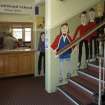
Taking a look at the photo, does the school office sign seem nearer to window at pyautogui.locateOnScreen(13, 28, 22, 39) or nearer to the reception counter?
window at pyautogui.locateOnScreen(13, 28, 22, 39)

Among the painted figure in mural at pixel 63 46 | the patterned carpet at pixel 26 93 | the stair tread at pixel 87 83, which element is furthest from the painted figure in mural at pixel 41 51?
the stair tread at pixel 87 83

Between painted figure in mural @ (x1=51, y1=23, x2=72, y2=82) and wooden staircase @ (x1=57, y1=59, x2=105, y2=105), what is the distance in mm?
413

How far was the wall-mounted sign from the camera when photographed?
651cm

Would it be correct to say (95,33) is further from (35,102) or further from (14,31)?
(14,31)

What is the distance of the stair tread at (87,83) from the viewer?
4099 millimetres

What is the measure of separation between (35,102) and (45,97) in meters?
0.38

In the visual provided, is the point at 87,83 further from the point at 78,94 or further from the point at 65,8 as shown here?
the point at 65,8

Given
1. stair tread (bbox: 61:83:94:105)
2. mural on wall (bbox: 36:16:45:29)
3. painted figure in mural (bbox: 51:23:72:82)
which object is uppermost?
mural on wall (bbox: 36:16:45:29)

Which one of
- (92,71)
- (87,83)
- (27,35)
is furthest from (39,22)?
(87,83)

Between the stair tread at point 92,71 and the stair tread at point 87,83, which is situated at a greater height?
the stair tread at point 92,71

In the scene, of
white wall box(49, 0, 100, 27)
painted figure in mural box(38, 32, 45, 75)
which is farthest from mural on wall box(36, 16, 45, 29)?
white wall box(49, 0, 100, 27)

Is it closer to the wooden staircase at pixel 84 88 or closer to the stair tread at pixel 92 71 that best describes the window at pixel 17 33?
the wooden staircase at pixel 84 88

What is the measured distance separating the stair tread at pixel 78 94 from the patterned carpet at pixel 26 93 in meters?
0.22

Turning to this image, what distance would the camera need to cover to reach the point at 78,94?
4.37m
